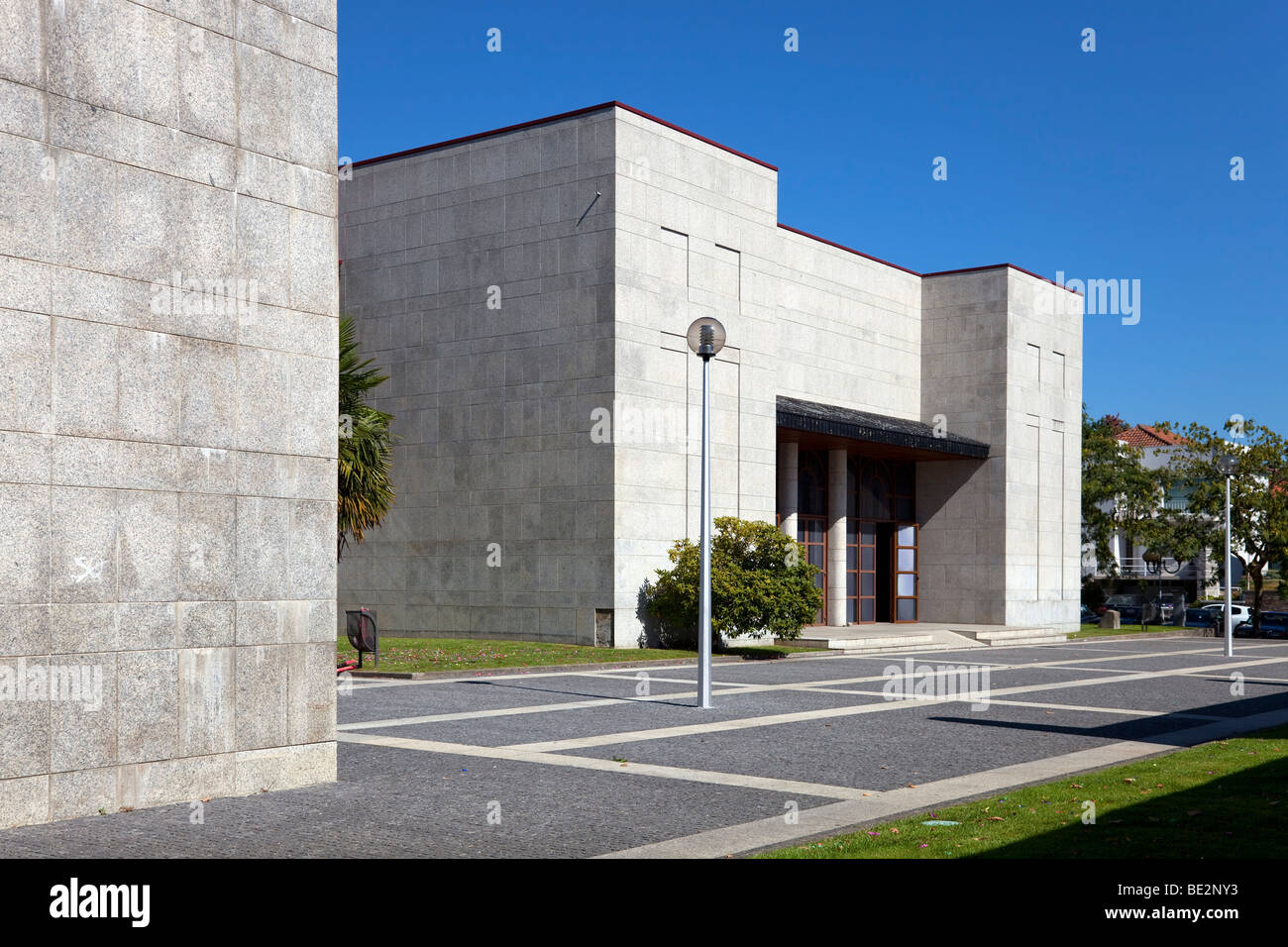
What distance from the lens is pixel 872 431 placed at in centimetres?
3669

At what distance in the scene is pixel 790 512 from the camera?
3691 cm

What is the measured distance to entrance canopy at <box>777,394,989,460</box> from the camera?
34.1 meters

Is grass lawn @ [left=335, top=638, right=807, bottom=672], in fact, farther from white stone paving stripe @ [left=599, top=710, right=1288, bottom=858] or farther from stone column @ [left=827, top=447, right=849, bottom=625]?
white stone paving stripe @ [left=599, top=710, right=1288, bottom=858]

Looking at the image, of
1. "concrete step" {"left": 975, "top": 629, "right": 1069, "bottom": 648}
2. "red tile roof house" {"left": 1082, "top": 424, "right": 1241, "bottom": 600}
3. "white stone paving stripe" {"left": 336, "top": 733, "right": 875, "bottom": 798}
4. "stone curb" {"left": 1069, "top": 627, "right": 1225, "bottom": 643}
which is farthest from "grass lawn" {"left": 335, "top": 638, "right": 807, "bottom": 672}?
"red tile roof house" {"left": 1082, "top": 424, "right": 1241, "bottom": 600}

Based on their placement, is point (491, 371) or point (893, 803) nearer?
point (893, 803)

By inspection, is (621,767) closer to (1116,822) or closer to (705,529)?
(1116,822)

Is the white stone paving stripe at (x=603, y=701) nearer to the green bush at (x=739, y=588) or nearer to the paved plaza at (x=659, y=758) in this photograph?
the paved plaza at (x=659, y=758)

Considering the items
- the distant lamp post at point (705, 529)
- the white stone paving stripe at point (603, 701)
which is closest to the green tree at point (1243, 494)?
the white stone paving stripe at point (603, 701)

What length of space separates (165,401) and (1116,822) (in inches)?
291

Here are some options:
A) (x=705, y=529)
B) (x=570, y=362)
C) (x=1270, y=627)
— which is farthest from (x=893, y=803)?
(x=1270, y=627)

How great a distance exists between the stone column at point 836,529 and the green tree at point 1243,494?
23674mm

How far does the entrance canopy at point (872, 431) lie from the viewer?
34062mm

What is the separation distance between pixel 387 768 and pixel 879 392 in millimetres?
31985
